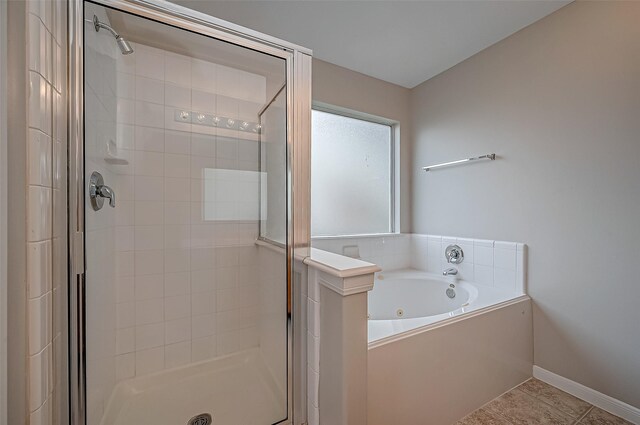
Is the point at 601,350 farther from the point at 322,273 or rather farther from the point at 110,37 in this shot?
the point at 110,37

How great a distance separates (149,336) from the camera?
150 centimetres

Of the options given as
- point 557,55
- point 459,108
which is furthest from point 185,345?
point 557,55

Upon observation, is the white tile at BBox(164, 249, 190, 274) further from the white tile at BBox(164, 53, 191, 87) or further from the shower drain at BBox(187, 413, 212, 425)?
the white tile at BBox(164, 53, 191, 87)

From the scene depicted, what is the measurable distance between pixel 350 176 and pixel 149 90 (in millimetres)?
1590

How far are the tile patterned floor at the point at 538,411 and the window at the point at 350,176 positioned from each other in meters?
1.44

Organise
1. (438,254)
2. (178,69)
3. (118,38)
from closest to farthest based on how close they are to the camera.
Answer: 1. (118,38)
2. (178,69)
3. (438,254)

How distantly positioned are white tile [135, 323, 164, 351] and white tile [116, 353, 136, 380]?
54 mm

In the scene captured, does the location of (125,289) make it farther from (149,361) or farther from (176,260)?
(149,361)

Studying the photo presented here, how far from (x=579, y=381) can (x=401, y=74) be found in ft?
8.16

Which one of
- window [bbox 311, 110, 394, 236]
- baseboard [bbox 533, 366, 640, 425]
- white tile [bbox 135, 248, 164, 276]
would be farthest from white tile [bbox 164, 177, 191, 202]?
baseboard [bbox 533, 366, 640, 425]

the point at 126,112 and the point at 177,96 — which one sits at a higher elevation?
the point at 177,96

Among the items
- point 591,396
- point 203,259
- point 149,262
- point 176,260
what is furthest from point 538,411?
point 149,262

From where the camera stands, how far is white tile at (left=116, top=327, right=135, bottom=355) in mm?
1399

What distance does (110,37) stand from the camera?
112 centimetres
